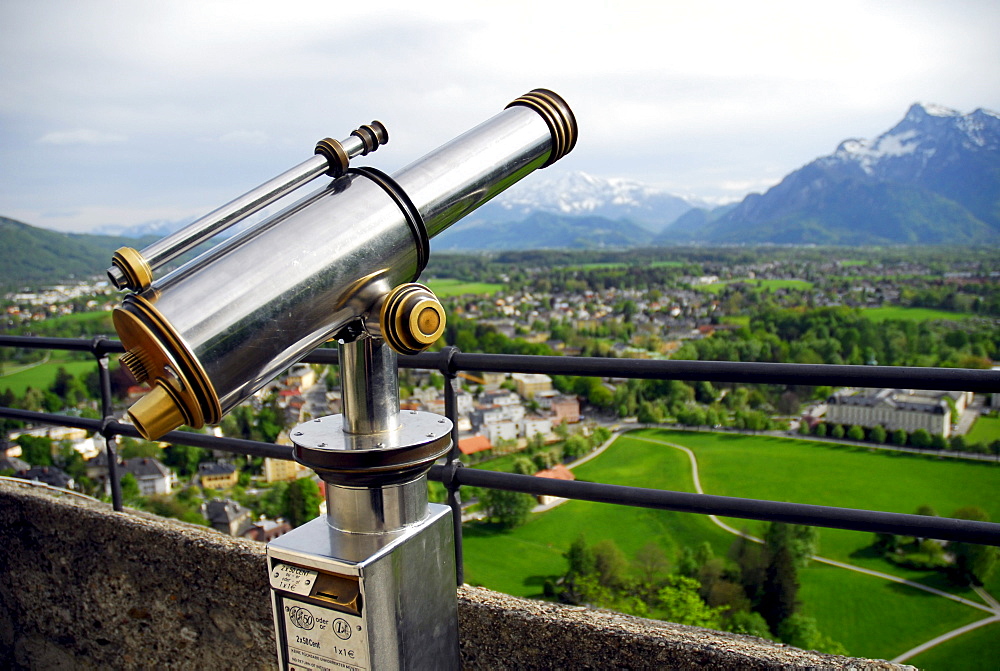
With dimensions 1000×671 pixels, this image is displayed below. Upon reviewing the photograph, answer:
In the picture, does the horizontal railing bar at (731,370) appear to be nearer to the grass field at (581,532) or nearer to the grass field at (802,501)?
the grass field at (802,501)

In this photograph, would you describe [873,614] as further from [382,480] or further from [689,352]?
[382,480]

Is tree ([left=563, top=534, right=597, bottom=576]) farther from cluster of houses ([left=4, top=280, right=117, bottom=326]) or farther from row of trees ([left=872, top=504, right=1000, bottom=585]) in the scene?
cluster of houses ([left=4, top=280, right=117, bottom=326])

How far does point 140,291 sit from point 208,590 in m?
1.41

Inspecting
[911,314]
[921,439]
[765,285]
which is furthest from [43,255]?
[911,314]

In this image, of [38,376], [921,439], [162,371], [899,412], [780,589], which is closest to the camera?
[162,371]

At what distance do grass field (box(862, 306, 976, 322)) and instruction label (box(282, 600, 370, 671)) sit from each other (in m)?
62.7

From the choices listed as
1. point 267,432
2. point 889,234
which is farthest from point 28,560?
point 889,234

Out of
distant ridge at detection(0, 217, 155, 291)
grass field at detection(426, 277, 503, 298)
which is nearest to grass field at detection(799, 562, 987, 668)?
grass field at detection(426, 277, 503, 298)

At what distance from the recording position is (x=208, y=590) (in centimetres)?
208

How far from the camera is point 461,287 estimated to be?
77.5 meters

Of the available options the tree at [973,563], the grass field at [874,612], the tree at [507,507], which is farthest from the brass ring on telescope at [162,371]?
the tree at [973,563]

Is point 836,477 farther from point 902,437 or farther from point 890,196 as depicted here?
point 890,196

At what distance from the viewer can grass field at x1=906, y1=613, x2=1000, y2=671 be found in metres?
24.4

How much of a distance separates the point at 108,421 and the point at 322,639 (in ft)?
5.53
